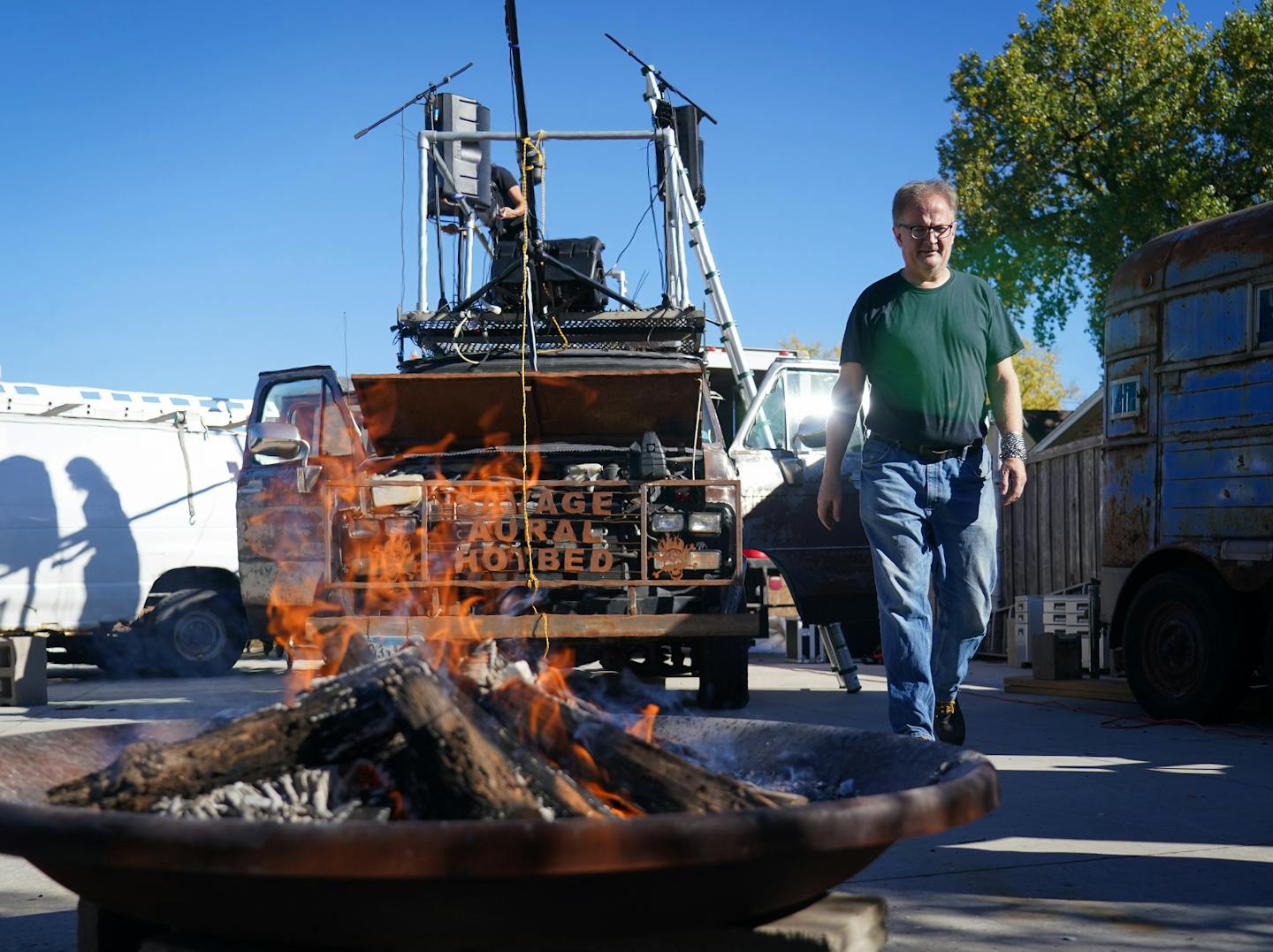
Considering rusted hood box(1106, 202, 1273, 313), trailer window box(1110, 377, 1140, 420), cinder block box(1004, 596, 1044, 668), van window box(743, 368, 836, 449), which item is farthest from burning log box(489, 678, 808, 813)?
cinder block box(1004, 596, 1044, 668)

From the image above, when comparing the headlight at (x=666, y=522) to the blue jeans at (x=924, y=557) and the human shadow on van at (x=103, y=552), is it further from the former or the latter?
the human shadow on van at (x=103, y=552)

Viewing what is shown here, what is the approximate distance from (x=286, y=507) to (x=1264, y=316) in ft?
20.6

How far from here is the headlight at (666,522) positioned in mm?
6402

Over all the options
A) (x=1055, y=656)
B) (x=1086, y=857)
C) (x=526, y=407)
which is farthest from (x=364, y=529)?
(x=1055, y=656)

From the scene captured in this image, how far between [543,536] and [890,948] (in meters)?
3.74

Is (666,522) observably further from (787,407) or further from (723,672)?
(787,407)

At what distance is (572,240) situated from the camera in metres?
9.17

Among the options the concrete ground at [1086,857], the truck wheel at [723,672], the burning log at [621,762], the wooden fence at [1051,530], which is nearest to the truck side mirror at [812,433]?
the truck wheel at [723,672]

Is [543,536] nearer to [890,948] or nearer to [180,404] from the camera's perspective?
[890,948]

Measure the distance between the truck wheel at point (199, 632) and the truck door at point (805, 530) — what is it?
5.91m

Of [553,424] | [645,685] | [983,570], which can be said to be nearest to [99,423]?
[553,424]

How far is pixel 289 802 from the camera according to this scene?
6.88 ft

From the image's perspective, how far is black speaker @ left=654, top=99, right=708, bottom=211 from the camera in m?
10.2

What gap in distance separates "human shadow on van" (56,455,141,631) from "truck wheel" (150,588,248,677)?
0.39 meters
